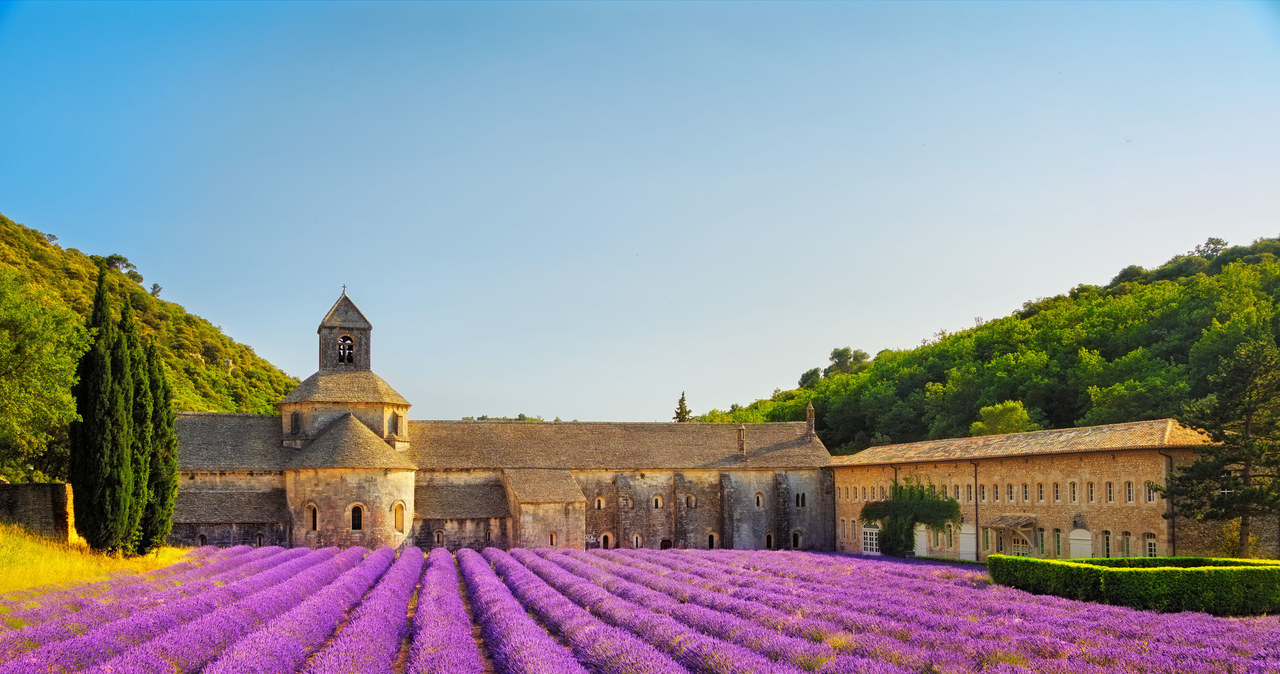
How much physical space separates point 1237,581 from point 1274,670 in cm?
1095

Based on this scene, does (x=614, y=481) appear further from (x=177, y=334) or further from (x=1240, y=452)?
(x=177, y=334)

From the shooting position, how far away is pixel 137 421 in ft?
94.2

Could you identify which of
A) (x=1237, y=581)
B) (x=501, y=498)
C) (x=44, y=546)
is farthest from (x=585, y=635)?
(x=501, y=498)

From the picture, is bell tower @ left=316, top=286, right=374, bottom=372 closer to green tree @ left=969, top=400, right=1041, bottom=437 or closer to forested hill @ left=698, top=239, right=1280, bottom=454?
green tree @ left=969, top=400, right=1041, bottom=437

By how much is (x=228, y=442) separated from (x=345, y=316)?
9.27 metres

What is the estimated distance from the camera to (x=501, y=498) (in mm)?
47312

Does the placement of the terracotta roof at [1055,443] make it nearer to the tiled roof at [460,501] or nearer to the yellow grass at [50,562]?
the tiled roof at [460,501]

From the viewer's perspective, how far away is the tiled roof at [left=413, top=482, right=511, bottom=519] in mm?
45438

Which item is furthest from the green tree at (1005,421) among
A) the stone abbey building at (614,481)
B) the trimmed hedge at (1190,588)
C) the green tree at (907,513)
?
the trimmed hedge at (1190,588)

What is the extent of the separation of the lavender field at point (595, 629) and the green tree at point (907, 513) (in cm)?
1800

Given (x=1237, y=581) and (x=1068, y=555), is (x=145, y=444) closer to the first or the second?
(x=1237, y=581)

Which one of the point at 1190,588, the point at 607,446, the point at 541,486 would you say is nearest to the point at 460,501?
the point at 541,486

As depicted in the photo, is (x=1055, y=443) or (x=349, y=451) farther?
(x=349, y=451)

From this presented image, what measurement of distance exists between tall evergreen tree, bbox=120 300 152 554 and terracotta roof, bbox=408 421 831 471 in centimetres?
1885
